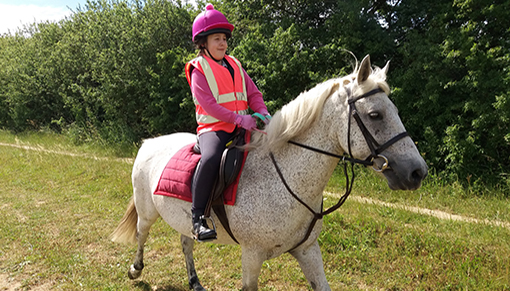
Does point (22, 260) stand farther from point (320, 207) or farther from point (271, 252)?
point (320, 207)

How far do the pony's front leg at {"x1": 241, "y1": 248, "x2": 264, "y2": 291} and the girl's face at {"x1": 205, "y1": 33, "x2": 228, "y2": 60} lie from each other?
1.57 metres

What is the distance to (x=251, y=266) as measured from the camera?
232 cm

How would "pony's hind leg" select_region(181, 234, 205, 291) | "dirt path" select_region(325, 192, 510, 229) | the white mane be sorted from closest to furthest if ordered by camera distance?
the white mane < "pony's hind leg" select_region(181, 234, 205, 291) < "dirt path" select_region(325, 192, 510, 229)

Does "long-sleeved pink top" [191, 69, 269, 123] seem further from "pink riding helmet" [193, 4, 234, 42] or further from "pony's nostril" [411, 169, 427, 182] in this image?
"pony's nostril" [411, 169, 427, 182]

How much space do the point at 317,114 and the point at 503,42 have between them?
5.86 meters

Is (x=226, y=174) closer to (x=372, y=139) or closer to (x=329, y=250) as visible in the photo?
(x=372, y=139)

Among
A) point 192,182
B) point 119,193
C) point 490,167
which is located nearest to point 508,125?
point 490,167

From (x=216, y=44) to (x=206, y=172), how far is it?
3.38ft

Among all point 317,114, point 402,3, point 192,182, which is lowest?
point 192,182

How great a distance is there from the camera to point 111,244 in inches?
186

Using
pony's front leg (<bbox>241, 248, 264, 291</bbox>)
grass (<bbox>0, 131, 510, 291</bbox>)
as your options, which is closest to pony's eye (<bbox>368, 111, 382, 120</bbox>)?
pony's front leg (<bbox>241, 248, 264, 291</bbox>)

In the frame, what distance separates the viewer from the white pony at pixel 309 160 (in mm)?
1861

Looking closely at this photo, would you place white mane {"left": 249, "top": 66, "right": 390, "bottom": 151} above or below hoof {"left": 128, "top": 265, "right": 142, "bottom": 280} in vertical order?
above

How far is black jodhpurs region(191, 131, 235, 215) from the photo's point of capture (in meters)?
2.34
